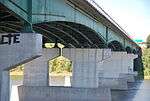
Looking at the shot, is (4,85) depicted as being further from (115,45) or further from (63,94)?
(115,45)

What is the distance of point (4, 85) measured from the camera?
2127 cm

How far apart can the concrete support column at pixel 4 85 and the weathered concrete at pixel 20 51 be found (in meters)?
0.39

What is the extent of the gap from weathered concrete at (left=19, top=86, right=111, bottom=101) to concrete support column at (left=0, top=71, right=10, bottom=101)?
2480 centimetres

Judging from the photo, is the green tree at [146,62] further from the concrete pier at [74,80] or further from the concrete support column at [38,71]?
the concrete pier at [74,80]

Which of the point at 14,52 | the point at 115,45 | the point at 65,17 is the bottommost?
the point at 14,52

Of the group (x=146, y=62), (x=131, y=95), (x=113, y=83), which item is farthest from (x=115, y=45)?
(x=146, y=62)

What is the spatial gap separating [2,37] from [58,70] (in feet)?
294

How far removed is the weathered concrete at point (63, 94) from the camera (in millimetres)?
46375

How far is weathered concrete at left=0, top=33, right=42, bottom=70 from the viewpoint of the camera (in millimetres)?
20922

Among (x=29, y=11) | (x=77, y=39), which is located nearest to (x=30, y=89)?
(x=77, y=39)

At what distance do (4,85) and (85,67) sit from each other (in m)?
28.1

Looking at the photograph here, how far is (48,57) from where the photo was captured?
5103 cm

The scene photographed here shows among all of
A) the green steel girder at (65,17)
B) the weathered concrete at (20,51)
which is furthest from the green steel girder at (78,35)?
the weathered concrete at (20,51)

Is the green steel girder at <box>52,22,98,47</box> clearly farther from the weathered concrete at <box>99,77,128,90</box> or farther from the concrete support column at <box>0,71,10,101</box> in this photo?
the weathered concrete at <box>99,77,128,90</box>
